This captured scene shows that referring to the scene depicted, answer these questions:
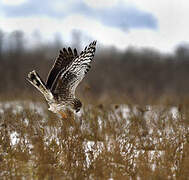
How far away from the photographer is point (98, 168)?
3217 mm

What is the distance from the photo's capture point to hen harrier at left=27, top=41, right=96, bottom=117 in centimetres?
439

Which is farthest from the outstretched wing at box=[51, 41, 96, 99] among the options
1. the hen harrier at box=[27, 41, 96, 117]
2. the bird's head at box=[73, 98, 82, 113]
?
the bird's head at box=[73, 98, 82, 113]

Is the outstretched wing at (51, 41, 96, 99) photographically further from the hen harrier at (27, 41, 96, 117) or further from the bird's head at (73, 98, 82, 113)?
the bird's head at (73, 98, 82, 113)

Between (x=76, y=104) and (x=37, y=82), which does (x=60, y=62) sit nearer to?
(x=76, y=104)

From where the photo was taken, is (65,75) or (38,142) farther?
(65,75)

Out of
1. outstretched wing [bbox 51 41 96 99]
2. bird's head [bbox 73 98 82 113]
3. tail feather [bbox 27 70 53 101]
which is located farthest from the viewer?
bird's head [bbox 73 98 82 113]

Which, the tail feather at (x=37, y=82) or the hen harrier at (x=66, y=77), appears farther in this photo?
the hen harrier at (x=66, y=77)

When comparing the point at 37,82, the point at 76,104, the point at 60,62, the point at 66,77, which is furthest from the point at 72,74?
the point at 37,82

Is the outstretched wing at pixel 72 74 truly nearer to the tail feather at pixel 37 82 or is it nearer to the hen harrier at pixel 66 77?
the hen harrier at pixel 66 77

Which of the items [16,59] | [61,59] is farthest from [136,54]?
[61,59]

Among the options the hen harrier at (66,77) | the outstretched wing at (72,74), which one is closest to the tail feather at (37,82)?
the hen harrier at (66,77)

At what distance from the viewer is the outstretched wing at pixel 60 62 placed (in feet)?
14.6

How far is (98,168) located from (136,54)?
3493 cm

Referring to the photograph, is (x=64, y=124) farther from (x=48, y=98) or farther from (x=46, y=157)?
(x=48, y=98)
